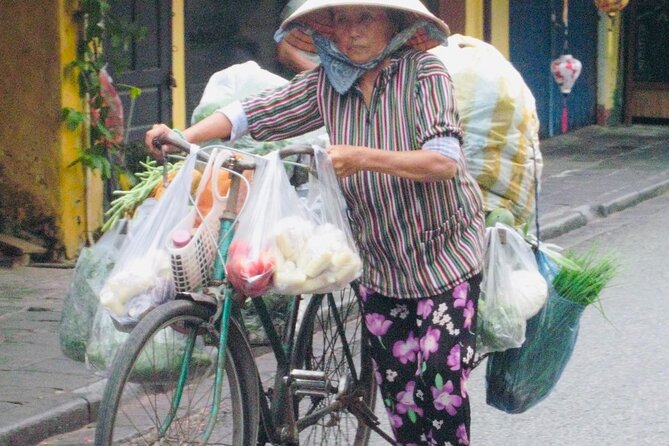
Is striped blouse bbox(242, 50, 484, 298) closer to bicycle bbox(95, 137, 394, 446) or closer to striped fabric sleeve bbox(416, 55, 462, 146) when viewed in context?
striped fabric sleeve bbox(416, 55, 462, 146)

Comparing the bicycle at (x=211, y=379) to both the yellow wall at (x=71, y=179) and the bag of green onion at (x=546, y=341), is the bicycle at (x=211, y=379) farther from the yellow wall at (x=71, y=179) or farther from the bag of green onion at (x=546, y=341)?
the yellow wall at (x=71, y=179)

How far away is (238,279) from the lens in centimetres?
338

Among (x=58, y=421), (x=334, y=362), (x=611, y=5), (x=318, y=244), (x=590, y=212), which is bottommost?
(x=58, y=421)

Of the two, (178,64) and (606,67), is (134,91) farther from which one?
(606,67)

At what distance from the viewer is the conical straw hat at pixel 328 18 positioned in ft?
11.8

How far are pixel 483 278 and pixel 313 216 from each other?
78 centimetres

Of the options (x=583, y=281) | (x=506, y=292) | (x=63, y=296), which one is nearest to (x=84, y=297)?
(x=506, y=292)

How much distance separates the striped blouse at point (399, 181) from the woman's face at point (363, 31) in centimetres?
7

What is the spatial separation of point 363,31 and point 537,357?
4.23ft

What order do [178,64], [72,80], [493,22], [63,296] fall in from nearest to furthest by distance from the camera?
[63,296] < [72,80] < [178,64] < [493,22]

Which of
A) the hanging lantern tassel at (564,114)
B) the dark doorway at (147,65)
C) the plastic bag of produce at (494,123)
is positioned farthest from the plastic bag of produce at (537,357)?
the hanging lantern tassel at (564,114)

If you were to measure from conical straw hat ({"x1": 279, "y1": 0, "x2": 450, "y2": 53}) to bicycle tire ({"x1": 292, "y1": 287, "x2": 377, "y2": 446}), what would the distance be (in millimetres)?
840

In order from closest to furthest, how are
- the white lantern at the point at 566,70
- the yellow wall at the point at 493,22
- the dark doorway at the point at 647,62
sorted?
A: the white lantern at the point at 566,70 → the yellow wall at the point at 493,22 → the dark doorway at the point at 647,62

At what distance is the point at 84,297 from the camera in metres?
4.02
